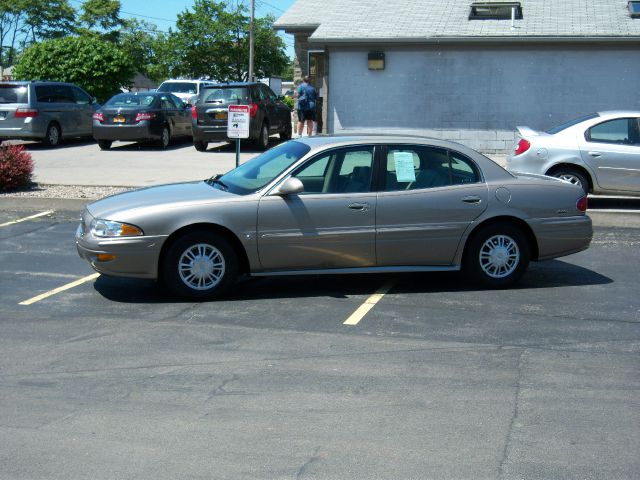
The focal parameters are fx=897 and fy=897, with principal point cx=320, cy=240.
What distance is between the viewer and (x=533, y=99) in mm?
20156

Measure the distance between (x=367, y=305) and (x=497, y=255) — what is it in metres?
1.46

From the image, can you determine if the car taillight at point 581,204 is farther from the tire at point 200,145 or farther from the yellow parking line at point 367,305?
the tire at point 200,145

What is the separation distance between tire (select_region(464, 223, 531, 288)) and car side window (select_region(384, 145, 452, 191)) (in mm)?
653

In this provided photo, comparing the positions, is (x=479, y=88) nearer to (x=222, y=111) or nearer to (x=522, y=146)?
(x=222, y=111)

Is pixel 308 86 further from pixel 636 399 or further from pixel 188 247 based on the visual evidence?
pixel 636 399

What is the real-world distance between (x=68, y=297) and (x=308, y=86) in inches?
549

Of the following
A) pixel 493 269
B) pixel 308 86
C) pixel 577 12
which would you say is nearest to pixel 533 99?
pixel 577 12

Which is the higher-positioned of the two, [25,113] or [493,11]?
[493,11]

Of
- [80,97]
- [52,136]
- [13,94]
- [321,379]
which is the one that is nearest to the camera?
[321,379]

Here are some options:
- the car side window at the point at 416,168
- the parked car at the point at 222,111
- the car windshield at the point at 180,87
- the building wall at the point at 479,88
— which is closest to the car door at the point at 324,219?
the car side window at the point at 416,168

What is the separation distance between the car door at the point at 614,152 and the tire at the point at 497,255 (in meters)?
4.62

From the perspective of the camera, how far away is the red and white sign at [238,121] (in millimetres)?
12867

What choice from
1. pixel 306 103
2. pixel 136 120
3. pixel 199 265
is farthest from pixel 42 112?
pixel 199 265

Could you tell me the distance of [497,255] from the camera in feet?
28.3
